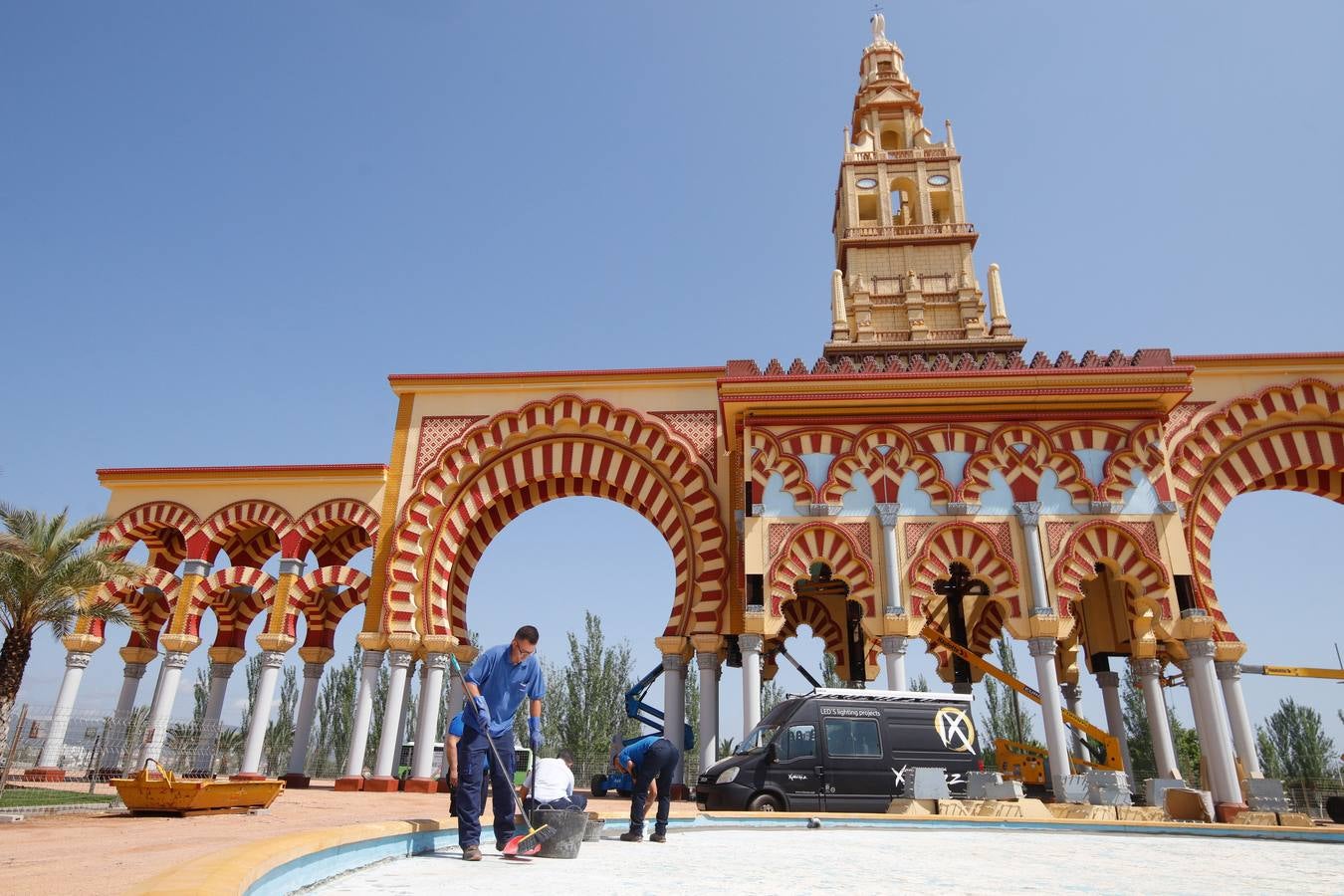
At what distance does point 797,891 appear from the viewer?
12.1 feet

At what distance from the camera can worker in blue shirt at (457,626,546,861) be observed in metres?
4.82

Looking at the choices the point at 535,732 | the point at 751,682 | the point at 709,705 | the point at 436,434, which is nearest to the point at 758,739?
the point at 751,682

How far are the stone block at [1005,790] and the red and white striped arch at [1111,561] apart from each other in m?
3.86

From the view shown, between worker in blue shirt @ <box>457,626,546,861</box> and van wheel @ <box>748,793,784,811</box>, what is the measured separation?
553 cm

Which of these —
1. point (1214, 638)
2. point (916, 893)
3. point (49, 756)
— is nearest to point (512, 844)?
point (916, 893)

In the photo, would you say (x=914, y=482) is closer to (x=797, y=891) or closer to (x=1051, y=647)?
(x=1051, y=647)

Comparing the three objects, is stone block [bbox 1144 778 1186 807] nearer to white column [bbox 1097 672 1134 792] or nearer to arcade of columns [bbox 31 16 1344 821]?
arcade of columns [bbox 31 16 1344 821]

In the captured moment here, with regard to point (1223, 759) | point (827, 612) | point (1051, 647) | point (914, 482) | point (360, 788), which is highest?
point (914, 482)

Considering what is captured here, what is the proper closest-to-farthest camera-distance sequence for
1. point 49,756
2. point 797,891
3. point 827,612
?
1. point 797,891
2. point 49,756
3. point 827,612

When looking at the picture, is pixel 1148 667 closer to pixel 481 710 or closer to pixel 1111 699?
pixel 1111 699

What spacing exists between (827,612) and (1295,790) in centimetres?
1245

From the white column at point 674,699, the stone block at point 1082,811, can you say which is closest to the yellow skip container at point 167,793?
the white column at point 674,699

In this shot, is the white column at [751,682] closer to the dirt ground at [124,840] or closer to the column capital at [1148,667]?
the dirt ground at [124,840]

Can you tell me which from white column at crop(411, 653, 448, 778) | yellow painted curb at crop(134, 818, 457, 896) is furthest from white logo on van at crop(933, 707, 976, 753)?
white column at crop(411, 653, 448, 778)
